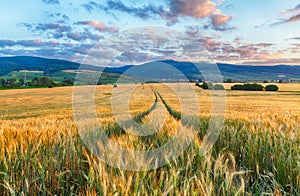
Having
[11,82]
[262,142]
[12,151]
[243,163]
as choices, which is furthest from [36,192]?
[11,82]

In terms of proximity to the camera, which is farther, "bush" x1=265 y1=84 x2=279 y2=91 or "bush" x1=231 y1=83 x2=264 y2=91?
"bush" x1=231 y1=83 x2=264 y2=91

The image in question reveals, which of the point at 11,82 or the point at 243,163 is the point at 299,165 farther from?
the point at 11,82

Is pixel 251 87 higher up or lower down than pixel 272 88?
higher up

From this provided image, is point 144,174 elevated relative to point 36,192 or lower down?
elevated

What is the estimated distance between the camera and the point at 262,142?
360cm

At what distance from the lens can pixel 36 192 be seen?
2260 millimetres

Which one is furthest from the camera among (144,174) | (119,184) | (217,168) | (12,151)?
(12,151)

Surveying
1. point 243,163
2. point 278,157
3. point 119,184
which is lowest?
point 243,163

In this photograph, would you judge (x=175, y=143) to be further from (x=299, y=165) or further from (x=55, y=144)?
(x=55, y=144)

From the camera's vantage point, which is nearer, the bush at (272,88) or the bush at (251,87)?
the bush at (272,88)

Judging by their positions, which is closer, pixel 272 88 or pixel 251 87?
pixel 272 88

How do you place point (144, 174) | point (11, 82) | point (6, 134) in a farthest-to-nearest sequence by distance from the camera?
point (11, 82) → point (6, 134) → point (144, 174)

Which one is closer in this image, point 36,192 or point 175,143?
point 36,192

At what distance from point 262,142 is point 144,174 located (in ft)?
7.56
